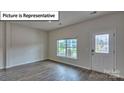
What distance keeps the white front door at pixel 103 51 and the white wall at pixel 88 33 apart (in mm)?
199

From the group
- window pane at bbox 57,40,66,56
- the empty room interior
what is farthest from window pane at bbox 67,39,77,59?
window pane at bbox 57,40,66,56

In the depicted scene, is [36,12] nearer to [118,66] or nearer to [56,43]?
[118,66]

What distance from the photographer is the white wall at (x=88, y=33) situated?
3506 millimetres

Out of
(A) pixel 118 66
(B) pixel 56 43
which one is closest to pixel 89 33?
(A) pixel 118 66

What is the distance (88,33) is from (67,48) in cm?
192

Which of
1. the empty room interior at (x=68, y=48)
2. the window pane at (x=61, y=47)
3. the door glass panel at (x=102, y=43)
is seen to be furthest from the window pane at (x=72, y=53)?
the door glass panel at (x=102, y=43)

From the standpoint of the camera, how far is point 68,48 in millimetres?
6215

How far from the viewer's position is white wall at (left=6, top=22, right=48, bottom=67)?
551cm
